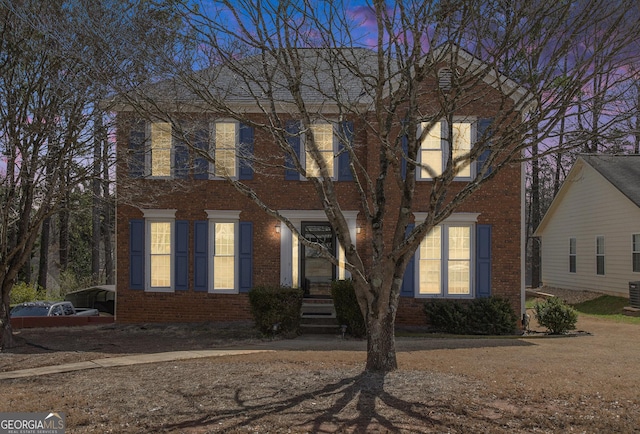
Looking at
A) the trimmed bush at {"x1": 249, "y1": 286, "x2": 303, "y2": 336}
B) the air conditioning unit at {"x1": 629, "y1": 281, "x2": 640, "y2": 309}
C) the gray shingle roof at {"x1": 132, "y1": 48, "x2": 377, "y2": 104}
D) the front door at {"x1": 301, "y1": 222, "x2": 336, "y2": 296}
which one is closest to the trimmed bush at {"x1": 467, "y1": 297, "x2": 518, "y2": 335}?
the front door at {"x1": 301, "y1": 222, "x2": 336, "y2": 296}

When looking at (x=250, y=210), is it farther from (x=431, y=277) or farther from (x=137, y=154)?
(x=431, y=277)

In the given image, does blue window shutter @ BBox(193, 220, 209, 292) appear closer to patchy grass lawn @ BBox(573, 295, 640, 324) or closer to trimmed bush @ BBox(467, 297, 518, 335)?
trimmed bush @ BBox(467, 297, 518, 335)

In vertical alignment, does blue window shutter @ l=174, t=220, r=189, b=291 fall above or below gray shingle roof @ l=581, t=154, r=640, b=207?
below

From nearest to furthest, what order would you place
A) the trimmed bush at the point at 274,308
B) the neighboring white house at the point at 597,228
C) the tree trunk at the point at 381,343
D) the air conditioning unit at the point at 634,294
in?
the tree trunk at the point at 381,343 < the trimmed bush at the point at 274,308 < the air conditioning unit at the point at 634,294 < the neighboring white house at the point at 597,228

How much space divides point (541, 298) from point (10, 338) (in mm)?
19384

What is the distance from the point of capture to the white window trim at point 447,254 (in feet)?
50.0

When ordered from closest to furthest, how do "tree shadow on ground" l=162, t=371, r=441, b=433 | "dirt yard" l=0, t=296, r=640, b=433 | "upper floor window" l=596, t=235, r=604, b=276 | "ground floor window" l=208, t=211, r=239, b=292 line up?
"tree shadow on ground" l=162, t=371, r=441, b=433 < "dirt yard" l=0, t=296, r=640, b=433 < "ground floor window" l=208, t=211, r=239, b=292 < "upper floor window" l=596, t=235, r=604, b=276

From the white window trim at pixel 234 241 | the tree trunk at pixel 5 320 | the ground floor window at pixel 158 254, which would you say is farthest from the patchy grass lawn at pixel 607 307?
the tree trunk at pixel 5 320

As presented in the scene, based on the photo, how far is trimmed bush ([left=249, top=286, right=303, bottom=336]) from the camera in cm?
1354

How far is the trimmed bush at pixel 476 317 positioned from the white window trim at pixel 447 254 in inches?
18.9

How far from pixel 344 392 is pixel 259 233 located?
8991mm

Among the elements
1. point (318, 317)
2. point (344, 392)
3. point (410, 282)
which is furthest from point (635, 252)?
point (344, 392)

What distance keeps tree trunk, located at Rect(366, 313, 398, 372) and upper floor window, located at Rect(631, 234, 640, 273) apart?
1610 cm

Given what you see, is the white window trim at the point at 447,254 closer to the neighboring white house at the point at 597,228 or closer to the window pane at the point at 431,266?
the window pane at the point at 431,266
